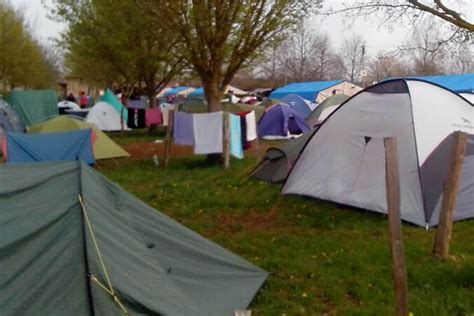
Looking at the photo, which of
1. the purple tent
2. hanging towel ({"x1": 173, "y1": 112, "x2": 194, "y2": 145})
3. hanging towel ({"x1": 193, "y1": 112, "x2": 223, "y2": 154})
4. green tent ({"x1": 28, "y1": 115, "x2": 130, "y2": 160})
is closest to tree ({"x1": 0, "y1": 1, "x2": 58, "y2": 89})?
the purple tent

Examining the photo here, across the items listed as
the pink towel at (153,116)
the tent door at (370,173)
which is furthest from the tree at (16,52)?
the tent door at (370,173)

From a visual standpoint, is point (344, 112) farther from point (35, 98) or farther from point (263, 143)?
point (35, 98)

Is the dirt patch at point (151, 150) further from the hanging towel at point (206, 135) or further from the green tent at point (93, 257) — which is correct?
the green tent at point (93, 257)

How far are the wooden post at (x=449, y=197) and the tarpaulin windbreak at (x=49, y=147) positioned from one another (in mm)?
7198

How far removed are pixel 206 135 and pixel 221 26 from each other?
95.9 inches

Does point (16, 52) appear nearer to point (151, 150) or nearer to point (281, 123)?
point (151, 150)

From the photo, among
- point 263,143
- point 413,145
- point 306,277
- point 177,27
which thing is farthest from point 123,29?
point 306,277

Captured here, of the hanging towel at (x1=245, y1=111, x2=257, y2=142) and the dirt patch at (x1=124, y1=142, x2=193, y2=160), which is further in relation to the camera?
the dirt patch at (x1=124, y1=142, x2=193, y2=160)

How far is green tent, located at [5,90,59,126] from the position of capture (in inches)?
1025

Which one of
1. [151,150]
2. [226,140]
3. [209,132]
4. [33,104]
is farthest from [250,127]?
[33,104]

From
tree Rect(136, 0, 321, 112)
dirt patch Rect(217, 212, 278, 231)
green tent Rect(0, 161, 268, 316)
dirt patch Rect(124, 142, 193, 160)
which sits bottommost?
dirt patch Rect(217, 212, 278, 231)

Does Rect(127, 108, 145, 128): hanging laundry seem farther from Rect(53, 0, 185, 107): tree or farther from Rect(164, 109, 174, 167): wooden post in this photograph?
Rect(164, 109, 174, 167): wooden post

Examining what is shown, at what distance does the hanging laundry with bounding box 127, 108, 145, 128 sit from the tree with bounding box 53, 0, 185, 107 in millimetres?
1974

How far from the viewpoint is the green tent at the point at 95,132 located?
13.0 metres
